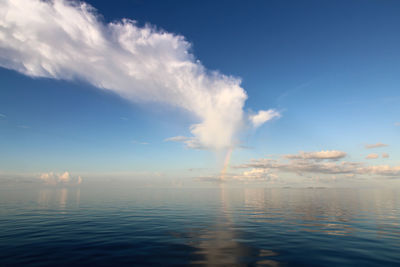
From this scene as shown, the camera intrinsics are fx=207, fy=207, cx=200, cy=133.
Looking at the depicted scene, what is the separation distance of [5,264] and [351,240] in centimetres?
3146

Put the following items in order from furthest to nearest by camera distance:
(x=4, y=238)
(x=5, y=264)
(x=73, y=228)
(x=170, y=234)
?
(x=73, y=228) < (x=170, y=234) < (x=4, y=238) < (x=5, y=264)

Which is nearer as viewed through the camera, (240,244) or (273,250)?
(273,250)

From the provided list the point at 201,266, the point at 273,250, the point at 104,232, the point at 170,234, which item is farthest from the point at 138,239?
the point at 273,250

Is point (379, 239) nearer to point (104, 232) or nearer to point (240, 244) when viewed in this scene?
point (240, 244)

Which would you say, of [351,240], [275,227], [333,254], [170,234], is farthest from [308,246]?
[170,234]

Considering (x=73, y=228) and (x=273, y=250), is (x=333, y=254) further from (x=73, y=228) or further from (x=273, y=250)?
(x=73, y=228)

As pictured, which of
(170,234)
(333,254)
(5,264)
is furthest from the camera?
(170,234)

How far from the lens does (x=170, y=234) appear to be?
24.8 meters

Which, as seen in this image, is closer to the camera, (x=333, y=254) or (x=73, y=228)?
(x=333, y=254)

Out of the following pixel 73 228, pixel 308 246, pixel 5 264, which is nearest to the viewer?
pixel 5 264

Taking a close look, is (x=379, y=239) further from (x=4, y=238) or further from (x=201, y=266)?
(x=4, y=238)

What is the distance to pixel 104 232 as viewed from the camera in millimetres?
25500

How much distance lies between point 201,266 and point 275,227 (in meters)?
17.9

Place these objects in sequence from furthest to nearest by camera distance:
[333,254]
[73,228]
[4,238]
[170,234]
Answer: [73,228] → [170,234] → [4,238] → [333,254]
